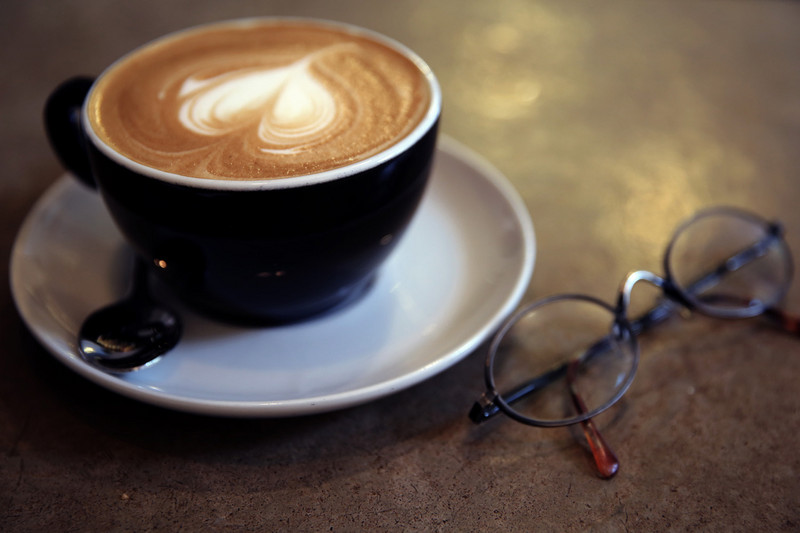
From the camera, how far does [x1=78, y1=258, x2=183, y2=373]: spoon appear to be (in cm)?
58

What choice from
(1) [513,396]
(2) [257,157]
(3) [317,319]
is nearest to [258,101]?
(2) [257,157]

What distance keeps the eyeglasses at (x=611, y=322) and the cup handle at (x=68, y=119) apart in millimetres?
509

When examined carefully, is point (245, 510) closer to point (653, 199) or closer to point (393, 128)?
point (393, 128)

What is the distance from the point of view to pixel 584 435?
0.60 m

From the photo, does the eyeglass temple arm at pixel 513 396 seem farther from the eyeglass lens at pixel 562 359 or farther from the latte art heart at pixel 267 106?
the latte art heart at pixel 267 106

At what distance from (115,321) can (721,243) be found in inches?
30.2

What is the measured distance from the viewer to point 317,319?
68 centimetres

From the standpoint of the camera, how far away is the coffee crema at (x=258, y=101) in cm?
58

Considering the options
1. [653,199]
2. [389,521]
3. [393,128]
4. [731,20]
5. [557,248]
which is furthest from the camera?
[731,20]

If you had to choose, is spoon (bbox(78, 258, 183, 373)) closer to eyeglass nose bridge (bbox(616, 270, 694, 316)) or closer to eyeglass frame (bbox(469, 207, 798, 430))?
eyeglass frame (bbox(469, 207, 798, 430))

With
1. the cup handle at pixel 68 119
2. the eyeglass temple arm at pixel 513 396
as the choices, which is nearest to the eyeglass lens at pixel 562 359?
the eyeglass temple arm at pixel 513 396

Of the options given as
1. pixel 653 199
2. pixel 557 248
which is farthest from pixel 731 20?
pixel 557 248

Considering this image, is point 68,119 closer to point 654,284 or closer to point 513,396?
point 513,396

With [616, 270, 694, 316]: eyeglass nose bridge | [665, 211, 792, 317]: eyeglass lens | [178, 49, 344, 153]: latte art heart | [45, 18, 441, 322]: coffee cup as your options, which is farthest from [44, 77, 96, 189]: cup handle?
[665, 211, 792, 317]: eyeglass lens
